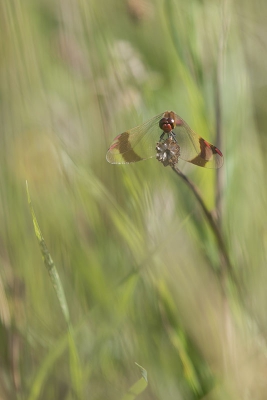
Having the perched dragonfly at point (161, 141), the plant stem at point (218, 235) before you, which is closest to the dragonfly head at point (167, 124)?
the perched dragonfly at point (161, 141)

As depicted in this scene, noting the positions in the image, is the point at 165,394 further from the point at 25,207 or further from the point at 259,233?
the point at 25,207

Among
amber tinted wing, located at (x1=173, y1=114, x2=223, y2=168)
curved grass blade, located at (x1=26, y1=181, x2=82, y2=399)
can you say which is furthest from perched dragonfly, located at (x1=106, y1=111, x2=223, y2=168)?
curved grass blade, located at (x1=26, y1=181, x2=82, y2=399)

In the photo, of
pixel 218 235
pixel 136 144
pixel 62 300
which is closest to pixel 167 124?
pixel 136 144

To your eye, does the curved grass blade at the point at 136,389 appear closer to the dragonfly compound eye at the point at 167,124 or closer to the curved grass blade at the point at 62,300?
the curved grass blade at the point at 62,300

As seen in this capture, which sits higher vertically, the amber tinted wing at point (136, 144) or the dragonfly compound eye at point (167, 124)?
the dragonfly compound eye at point (167, 124)

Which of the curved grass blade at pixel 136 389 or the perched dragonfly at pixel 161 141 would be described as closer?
the curved grass blade at pixel 136 389

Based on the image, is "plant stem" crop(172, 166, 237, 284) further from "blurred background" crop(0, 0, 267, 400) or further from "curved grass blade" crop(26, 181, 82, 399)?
"curved grass blade" crop(26, 181, 82, 399)

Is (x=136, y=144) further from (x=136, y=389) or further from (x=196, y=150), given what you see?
(x=136, y=389)

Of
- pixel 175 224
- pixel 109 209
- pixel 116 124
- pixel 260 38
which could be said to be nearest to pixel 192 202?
pixel 175 224
